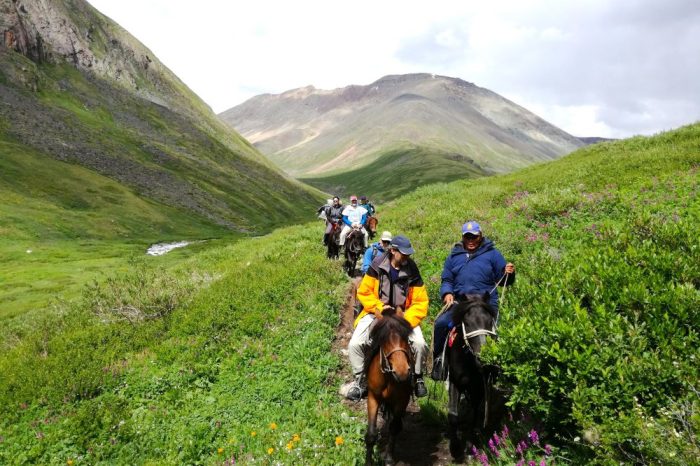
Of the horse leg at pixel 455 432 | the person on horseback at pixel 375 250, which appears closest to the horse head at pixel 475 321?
the horse leg at pixel 455 432

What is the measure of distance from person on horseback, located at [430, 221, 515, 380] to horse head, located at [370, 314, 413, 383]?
1211 millimetres

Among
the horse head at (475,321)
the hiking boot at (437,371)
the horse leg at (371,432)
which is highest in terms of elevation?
the horse head at (475,321)

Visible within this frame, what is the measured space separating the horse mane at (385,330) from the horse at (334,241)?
1435 centimetres

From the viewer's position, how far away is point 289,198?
14462 centimetres

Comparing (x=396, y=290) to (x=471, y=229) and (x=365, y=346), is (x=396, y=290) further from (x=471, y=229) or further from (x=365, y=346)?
(x=471, y=229)

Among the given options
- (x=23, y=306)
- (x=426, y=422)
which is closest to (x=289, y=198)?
(x=23, y=306)

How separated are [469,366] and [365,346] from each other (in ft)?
6.90

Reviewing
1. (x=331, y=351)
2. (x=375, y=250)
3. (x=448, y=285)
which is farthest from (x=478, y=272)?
(x=331, y=351)

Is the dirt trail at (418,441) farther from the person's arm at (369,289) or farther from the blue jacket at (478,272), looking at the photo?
the blue jacket at (478,272)

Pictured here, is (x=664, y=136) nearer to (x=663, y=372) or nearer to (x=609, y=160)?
(x=609, y=160)

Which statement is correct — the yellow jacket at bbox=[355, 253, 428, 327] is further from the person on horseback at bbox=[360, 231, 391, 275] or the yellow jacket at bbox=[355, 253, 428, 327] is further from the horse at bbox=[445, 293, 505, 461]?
the person on horseback at bbox=[360, 231, 391, 275]

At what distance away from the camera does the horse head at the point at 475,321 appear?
→ 7.49 meters

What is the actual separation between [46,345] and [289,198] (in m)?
131

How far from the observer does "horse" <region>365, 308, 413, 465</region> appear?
7.52m
